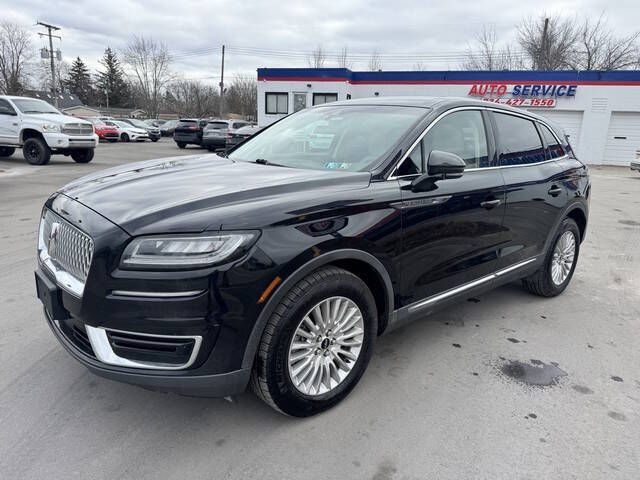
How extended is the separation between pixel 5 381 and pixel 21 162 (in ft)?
49.1

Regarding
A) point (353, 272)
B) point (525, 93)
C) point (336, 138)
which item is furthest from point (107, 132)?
point (353, 272)

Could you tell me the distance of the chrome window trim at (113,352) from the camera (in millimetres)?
A: 2121

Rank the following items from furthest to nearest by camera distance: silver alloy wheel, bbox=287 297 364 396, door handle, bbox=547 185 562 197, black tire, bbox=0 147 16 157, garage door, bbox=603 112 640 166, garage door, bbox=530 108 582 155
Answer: garage door, bbox=530 108 582 155
garage door, bbox=603 112 640 166
black tire, bbox=0 147 16 157
door handle, bbox=547 185 562 197
silver alloy wheel, bbox=287 297 364 396

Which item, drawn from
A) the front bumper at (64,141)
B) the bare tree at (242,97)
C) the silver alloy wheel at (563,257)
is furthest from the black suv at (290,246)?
the bare tree at (242,97)

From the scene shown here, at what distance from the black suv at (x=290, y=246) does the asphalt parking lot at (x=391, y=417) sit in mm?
298

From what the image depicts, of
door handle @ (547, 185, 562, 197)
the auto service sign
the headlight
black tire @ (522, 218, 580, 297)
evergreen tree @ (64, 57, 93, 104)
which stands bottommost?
black tire @ (522, 218, 580, 297)

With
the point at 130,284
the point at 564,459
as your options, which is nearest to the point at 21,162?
the point at 130,284

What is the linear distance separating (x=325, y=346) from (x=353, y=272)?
45 centimetres

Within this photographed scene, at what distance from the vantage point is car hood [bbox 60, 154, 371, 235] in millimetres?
2172

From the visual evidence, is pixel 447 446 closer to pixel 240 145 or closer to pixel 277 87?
pixel 240 145

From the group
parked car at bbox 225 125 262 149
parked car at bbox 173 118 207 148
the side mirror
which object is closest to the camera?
the side mirror

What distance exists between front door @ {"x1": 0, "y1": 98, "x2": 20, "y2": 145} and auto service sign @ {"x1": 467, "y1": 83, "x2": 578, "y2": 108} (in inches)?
833

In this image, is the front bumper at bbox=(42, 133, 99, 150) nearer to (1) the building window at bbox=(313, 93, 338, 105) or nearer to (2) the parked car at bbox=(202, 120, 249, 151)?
(2) the parked car at bbox=(202, 120, 249, 151)

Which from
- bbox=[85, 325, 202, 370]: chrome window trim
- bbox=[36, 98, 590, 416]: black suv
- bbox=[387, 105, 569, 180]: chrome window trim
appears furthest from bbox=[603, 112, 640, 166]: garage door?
bbox=[85, 325, 202, 370]: chrome window trim
